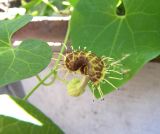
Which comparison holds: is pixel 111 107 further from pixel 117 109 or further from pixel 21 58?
pixel 21 58

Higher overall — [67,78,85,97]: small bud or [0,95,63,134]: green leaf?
[67,78,85,97]: small bud

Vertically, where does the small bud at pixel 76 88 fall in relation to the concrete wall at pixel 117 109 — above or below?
above

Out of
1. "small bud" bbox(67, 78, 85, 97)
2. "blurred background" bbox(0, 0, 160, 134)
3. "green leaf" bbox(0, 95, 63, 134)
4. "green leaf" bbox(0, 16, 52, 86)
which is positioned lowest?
"blurred background" bbox(0, 0, 160, 134)

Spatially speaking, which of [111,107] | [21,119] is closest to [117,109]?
[111,107]

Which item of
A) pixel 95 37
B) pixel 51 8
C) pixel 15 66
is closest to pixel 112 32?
pixel 95 37

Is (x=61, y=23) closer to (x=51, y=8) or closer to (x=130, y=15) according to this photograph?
(x=130, y=15)
